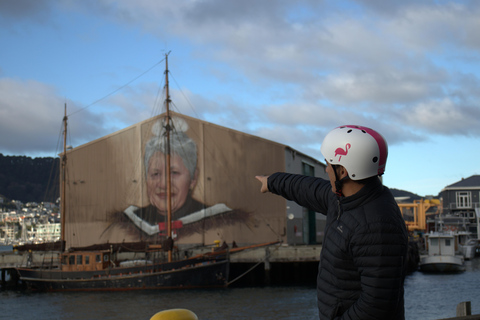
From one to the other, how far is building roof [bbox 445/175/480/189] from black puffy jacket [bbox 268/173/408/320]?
96.0 metres

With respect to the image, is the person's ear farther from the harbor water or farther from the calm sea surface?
the calm sea surface

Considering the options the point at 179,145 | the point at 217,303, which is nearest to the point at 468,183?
the point at 179,145

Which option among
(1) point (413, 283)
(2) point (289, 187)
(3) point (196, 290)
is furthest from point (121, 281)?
(2) point (289, 187)

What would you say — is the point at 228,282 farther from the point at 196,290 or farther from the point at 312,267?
the point at 312,267

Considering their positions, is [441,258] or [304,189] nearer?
[304,189]

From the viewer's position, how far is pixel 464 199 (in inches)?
3664

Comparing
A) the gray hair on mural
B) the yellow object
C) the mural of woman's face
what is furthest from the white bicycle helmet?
the gray hair on mural

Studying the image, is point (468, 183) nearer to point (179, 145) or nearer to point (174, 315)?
point (179, 145)

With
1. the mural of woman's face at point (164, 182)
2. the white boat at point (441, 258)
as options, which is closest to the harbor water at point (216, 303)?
the white boat at point (441, 258)

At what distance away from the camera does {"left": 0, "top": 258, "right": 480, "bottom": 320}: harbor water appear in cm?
2878

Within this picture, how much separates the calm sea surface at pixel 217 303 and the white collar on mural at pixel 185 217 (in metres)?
10.2

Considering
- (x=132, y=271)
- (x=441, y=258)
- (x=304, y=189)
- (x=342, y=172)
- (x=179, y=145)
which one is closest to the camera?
(x=342, y=172)

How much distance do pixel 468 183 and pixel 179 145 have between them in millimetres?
61109

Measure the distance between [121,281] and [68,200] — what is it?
45.9ft
